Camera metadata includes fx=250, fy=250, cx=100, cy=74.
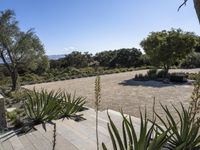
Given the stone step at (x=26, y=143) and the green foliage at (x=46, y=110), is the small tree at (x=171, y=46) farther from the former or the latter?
the stone step at (x=26, y=143)

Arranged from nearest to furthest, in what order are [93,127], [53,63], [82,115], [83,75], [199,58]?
[93,127] → [82,115] → [83,75] → [199,58] → [53,63]

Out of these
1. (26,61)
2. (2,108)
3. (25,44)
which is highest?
(25,44)

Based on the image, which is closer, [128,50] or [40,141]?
[40,141]

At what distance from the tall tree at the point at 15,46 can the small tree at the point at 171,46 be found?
795cm

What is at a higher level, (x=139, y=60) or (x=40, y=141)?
(x=139, y=60)

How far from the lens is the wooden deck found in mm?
4727

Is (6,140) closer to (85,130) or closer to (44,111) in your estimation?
(44,111)

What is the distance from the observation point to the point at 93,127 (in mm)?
5914

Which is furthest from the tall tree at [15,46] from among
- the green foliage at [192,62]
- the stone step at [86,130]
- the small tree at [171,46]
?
the green foliage at [192,62]

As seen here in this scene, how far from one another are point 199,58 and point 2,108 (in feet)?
78.3

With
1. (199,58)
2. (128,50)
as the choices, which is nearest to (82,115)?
(199,58)

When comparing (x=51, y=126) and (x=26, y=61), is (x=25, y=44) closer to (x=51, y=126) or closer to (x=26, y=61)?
(x=26, y=61)

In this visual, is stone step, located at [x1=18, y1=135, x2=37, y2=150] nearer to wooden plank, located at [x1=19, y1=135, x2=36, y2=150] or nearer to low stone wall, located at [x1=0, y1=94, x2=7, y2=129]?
wooden plank, located at [x1=19, y1=135, x2=36, y2=150]

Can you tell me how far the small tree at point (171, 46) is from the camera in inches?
672
